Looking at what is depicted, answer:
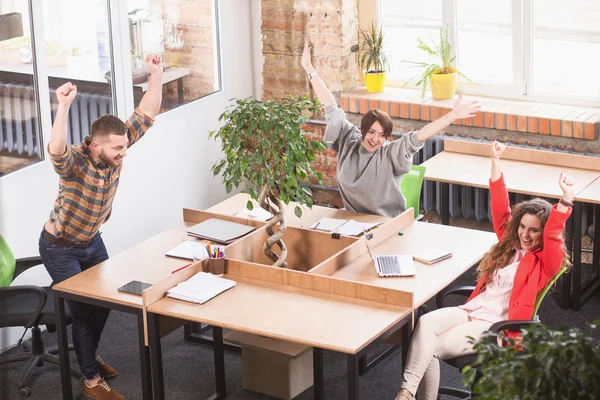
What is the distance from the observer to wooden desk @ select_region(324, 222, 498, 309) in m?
4.80

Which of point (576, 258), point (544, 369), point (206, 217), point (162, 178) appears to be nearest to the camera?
point (544, 369)

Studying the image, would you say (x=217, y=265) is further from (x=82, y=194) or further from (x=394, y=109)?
(x=394, y=109)

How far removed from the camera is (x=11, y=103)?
18.8 feet

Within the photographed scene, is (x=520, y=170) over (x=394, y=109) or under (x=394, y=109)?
under

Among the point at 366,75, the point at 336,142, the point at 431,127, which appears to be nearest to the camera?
the point at 431,127

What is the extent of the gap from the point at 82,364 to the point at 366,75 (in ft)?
11.1

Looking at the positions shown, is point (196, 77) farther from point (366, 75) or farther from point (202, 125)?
point (366, 75)

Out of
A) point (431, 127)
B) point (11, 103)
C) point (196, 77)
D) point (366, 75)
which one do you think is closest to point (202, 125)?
point (196, 77)

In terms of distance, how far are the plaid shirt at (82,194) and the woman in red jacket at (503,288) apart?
5.63 ft

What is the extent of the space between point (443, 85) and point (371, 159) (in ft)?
5.61

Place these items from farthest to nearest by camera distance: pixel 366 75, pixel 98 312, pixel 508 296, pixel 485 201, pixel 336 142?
1. pixel 366 75
2. pixel 485 201
3. pixel 336 142
4. pixel 98 312
5. pixel 508 296

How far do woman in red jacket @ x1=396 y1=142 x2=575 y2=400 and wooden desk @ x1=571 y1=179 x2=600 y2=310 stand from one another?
1.30 meters

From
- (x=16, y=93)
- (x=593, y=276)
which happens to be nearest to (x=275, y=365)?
(x=16, y=93)

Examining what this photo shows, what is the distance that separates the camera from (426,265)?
199 inches
